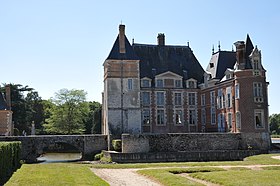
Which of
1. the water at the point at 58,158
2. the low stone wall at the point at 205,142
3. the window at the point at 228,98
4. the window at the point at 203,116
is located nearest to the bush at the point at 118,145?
the low stone wall at the point at 205,142

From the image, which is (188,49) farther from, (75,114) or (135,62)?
(75,114)


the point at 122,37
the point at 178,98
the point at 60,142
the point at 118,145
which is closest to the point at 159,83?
the point at 178,98

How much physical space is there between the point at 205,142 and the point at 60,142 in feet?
37.7

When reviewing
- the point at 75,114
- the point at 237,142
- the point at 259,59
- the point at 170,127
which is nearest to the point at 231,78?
the point at 259,59

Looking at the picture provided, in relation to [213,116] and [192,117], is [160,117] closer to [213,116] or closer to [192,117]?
[192,117]

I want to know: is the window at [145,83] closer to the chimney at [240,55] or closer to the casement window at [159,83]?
the casement window at [159,83]

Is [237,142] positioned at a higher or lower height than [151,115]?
lower

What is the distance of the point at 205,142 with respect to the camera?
29656 millimetres

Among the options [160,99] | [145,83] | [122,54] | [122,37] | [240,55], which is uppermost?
[122,37]

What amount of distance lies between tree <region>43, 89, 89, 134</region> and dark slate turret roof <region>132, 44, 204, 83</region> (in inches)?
678

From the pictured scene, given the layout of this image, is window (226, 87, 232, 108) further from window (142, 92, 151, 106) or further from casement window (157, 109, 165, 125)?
window (142, 92, 151, 106)

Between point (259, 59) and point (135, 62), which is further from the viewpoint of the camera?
point (135, 62)

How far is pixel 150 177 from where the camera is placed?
14711 millimetres

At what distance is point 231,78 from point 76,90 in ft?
89.0
